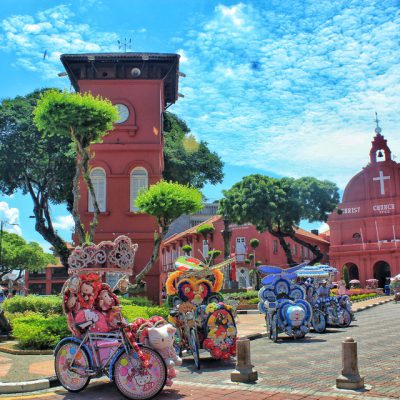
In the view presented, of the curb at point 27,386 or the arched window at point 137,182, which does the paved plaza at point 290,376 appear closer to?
the curb at point 27,386

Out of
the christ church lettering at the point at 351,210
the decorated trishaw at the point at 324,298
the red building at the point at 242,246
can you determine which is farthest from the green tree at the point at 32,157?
the christ church lettering at the point at 351,210

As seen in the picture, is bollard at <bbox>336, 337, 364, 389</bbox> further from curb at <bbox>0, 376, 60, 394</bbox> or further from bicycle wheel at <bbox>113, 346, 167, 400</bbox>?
curb at <bbox>0, 376, 60, 394</bbox>

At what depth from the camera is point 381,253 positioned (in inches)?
1822

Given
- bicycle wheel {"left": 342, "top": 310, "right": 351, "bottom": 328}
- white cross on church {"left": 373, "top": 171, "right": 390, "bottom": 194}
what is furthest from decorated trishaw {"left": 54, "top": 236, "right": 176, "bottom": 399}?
white cross on church {"left": 373, "top": 171, "right": 390, "bottom": 194}

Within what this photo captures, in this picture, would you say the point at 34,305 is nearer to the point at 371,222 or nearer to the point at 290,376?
the point at 290,376

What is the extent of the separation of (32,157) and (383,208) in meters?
34.8

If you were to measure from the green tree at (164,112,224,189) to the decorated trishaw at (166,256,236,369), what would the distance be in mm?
16529

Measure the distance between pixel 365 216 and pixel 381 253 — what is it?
441 cm

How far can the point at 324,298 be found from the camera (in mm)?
16844

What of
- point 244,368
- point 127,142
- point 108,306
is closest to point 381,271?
point 127,142

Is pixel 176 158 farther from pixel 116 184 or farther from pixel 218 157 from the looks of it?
pixel 116 184

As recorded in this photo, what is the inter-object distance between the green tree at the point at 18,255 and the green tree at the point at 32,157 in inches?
1126

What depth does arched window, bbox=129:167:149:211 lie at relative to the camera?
23094 millimetres

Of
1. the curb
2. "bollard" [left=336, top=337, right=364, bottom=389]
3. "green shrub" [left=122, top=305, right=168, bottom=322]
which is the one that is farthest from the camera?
"green shrub" [left=122, top=305, right=168, bottom=322]
